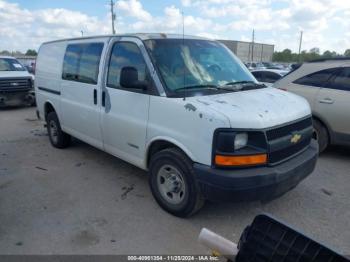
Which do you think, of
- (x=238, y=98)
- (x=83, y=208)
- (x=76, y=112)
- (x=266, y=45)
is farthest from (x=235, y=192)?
(x=266, y=45)

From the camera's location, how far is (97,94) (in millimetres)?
4574

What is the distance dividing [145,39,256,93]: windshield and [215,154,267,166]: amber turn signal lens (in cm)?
97

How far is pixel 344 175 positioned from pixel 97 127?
12.9 feet

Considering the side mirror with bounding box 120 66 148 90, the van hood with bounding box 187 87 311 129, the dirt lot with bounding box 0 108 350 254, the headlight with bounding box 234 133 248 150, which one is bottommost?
the dirt lot with bounding box 0 108 350 254

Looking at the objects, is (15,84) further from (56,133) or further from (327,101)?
(327,101)

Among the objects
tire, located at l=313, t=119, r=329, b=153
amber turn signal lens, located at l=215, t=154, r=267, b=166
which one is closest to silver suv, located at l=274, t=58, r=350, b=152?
tire, located at l=313, t=119, r=329, b=153

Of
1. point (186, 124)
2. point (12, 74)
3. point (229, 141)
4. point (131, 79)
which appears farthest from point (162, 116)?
point (12, 74)

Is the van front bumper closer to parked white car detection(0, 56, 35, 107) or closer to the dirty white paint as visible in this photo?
the dirty white paint

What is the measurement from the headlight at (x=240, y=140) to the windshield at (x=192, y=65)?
89 centimetres

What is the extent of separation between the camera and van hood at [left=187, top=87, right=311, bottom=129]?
9.96ft

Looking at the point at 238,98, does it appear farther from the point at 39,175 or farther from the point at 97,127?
the point at 39,175

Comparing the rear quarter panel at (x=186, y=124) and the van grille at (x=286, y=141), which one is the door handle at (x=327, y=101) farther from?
the rear quarter panel at (x=186, y=124)

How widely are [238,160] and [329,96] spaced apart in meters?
3.41

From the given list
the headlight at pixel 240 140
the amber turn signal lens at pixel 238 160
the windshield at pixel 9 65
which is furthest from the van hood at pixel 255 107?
the windshield at pixel 9 65
